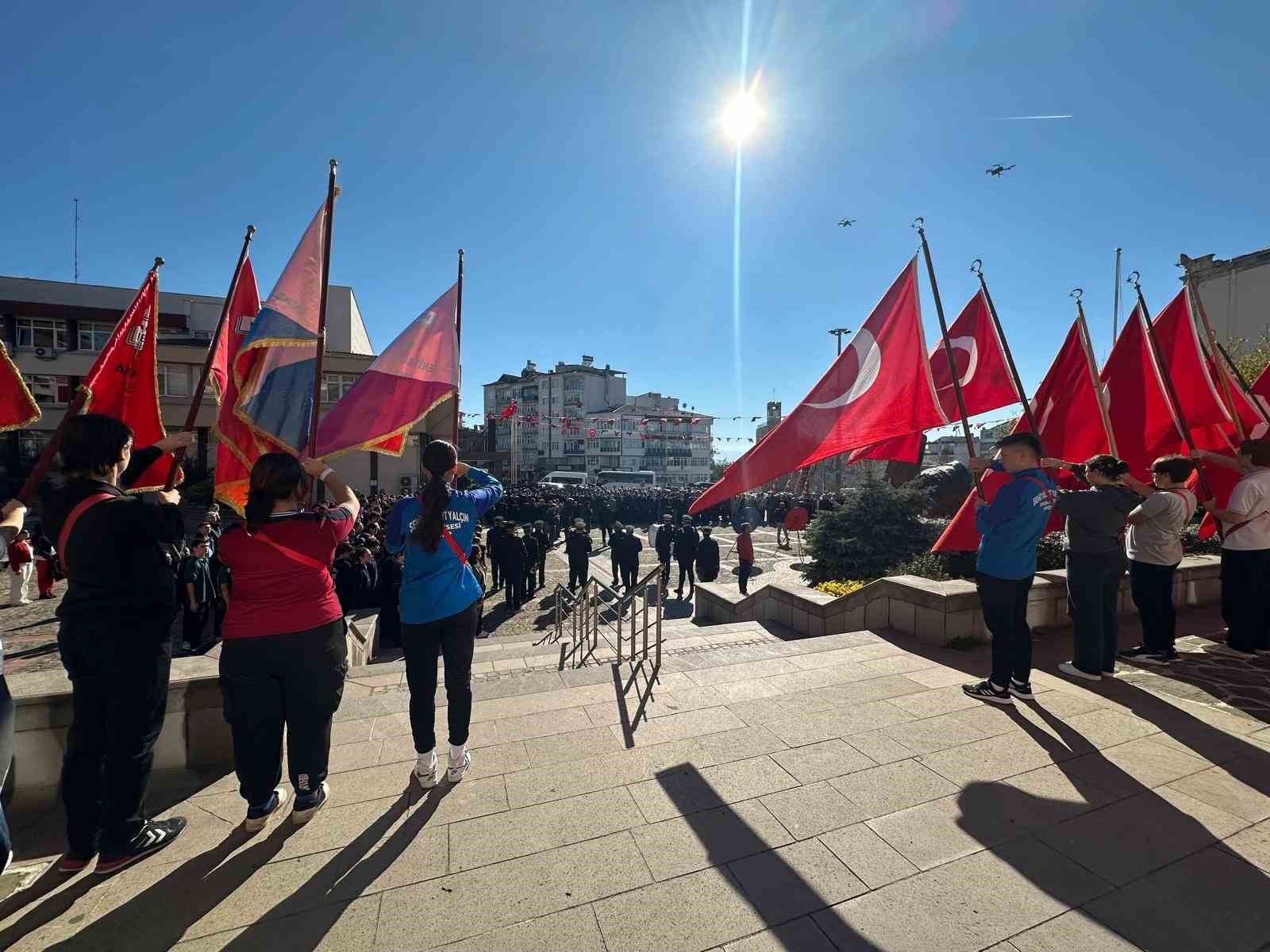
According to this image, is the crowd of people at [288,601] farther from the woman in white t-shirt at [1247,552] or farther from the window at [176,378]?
the window at [176,378]

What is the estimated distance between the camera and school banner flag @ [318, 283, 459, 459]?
4336 millimetres

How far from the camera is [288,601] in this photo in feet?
8.20

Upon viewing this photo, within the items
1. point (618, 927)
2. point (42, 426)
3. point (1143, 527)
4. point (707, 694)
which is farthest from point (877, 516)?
point (42, 426)

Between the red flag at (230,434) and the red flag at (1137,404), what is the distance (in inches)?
310

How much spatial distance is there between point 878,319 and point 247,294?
520 centimetres

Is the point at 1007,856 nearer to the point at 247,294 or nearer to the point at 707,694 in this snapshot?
the point at 707,694

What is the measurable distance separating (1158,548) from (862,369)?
2747mm

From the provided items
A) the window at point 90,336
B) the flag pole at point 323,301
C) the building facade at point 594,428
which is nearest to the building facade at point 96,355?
the window at point 90,336

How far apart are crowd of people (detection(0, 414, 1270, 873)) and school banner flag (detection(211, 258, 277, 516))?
14.1 inches

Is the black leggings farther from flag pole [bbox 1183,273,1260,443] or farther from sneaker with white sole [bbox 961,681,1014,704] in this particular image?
flag pole [bbox 1183,273,1260,443]

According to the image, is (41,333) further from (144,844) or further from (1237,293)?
(1237,293)

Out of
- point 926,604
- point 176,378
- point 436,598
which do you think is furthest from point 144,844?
point 176,378

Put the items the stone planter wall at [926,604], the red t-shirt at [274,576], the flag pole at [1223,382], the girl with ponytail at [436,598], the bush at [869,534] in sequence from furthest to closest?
the bush at [869,534]
the flag pole at [1223,382]
the stone planter wall at [926,604]
the girl with ponytail at [436,598]
the red t-shirt at [274,576]

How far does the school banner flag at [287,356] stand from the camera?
12.9 feet
